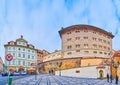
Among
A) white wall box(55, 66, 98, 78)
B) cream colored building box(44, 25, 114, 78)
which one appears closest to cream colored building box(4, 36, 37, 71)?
cream colored building box(44, 25, 114, 78)

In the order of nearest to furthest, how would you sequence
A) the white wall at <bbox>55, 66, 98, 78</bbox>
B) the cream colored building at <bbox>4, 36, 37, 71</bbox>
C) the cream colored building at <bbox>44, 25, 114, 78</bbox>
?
the white wall at <bbox>55, 66, 98, 78</bbox> < the cream colored building at <bbox>44, 25, 114, 78</bbox> < the cream colored building at <bbox>4, 36, 37, 71</bbox>

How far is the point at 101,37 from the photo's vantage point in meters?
62.7

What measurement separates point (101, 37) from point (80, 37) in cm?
813

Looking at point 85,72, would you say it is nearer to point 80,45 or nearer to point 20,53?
point 80,45

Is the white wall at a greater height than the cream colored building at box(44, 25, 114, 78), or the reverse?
the cream colored building at box(44, 25, 114, 78)

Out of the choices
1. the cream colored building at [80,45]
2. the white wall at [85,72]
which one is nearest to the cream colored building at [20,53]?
the cream colored building at [80,45]

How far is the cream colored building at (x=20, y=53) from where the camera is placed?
68.5 metres

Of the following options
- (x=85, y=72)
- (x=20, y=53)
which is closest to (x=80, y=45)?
(x=85, y=72)

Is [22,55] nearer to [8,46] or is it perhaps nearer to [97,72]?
[8,46]

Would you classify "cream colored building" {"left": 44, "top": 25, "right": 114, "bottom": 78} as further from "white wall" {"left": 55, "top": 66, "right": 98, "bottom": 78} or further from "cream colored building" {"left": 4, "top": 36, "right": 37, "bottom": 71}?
"cream colored building" {"left": 4, "top": 36, "right": 37, "bottom": 71}

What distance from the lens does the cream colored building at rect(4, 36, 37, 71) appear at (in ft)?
225

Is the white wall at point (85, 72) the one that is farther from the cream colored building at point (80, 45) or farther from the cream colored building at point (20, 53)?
the cream colored building at point (20, 53)

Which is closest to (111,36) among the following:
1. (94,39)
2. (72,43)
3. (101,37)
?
(101,37)

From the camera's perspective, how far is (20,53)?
71.8 metres
